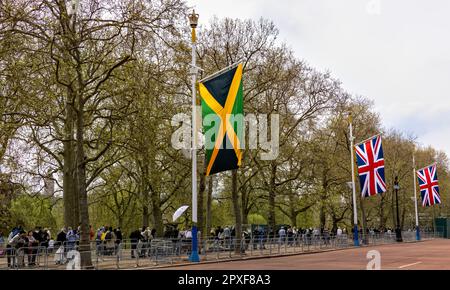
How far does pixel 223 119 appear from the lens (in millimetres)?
21938

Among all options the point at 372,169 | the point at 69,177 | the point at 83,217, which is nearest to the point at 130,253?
the point at 83,217

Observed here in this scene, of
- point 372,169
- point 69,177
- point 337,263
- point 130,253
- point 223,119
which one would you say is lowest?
point 337,263

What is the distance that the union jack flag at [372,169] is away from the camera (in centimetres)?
3991

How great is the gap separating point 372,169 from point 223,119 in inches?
863

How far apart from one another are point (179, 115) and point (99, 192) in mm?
22798

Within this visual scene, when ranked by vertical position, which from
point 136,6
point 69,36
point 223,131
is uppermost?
point 136,6

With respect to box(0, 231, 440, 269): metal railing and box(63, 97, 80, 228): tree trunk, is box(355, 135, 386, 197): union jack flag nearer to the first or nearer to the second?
box(0, 231, 440, 269): metal railing

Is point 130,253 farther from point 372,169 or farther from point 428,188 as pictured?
point 428,188

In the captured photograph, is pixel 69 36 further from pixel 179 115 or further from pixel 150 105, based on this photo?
pixel 179 115

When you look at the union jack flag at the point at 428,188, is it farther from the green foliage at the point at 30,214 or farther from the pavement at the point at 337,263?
the green foliage at the point at 30,214

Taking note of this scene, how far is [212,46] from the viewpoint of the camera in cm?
3700

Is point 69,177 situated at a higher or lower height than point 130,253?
higher
